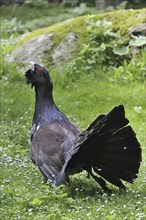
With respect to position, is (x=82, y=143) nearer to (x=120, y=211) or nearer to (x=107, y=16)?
(x=120, y=211)

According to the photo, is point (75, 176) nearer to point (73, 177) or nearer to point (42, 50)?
point (73, 177)

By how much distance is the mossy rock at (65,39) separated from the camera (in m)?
14.8

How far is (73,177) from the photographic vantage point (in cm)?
905

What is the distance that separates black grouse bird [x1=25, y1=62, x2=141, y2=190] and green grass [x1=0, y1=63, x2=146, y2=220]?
0.25 meters

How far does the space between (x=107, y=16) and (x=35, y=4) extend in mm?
10771

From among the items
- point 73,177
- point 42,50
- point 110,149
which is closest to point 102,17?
point 42,50

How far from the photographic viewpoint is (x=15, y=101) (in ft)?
43.7

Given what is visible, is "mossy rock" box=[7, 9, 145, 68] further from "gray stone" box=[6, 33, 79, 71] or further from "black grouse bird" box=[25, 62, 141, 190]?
"black grouse bird" box=[25, 62, 141, 190]

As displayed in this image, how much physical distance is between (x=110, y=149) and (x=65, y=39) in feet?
25.5

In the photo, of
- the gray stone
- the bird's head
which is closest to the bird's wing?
the bird's head

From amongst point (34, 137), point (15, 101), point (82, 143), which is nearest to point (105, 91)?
point (15, 101)

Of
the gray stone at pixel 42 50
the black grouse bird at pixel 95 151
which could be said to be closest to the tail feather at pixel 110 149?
the black grouse bird at pixel 95 151

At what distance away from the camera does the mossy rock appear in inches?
583

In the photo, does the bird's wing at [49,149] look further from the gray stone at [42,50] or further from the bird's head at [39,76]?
the gray stone at [42,50]
